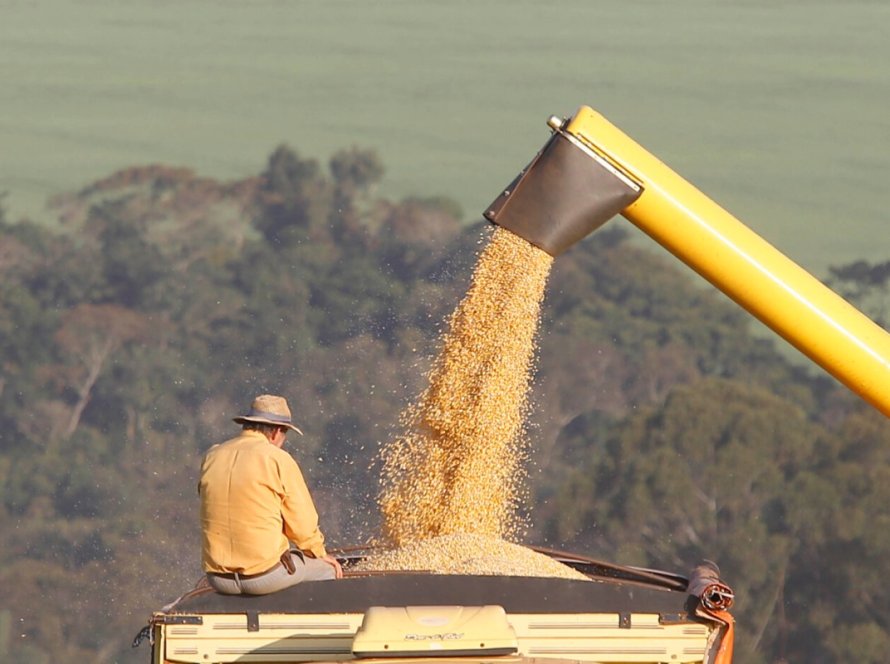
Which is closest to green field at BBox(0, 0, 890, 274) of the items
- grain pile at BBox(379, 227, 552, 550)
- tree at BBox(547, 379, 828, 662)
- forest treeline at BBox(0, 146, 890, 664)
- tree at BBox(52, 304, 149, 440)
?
forest treeline at BBox(0, 146, 890, 664)

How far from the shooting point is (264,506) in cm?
675

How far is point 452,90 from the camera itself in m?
51.6

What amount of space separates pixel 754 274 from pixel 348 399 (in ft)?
80.5

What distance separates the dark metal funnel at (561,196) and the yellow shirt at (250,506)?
1239 millimetres

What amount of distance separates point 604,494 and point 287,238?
14201 mm

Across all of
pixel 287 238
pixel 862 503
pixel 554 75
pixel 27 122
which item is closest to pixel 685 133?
pixel 554 75

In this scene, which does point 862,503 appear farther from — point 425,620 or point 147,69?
point 147,69

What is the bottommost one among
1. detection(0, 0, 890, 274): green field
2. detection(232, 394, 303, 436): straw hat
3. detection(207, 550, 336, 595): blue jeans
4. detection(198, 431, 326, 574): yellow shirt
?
detection(207, 550, 336, 595): blue jeans

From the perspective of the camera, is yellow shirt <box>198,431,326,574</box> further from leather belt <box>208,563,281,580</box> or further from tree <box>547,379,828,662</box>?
tree <box>547,379,828,662</box>

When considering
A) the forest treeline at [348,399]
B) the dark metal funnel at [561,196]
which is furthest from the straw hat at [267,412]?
the forest treeline at [348,399]

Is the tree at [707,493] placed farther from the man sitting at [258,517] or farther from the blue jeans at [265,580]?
the blue jeans at [265,580]

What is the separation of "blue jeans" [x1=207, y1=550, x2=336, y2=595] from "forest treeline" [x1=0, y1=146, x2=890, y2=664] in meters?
17.2

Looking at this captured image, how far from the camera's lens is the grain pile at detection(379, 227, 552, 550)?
7809 millimetres

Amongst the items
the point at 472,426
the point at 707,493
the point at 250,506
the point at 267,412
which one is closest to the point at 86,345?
the point at 707,493
